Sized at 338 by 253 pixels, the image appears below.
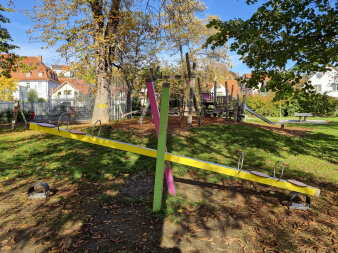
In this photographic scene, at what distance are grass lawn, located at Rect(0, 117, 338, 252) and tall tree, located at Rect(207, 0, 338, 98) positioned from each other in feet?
8.02

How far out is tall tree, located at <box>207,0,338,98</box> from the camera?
520 centimetres

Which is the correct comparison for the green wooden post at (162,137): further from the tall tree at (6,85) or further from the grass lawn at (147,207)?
the tall tree at (6,85)

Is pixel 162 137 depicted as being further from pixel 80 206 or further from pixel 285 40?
pixel 285 40

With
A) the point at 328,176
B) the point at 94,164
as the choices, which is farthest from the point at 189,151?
the point at 328,176

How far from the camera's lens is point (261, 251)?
9.97ft

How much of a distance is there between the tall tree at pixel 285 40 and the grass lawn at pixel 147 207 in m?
2.45

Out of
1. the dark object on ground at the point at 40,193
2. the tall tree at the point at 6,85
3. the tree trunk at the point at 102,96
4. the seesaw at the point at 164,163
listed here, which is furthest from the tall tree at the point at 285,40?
the tall tree at the point at 6,85

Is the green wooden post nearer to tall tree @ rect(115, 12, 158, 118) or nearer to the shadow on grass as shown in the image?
the shadow on grass

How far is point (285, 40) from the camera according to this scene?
532 cm

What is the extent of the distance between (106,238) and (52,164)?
158 inches

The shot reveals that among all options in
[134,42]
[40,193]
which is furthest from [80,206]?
[134,42]

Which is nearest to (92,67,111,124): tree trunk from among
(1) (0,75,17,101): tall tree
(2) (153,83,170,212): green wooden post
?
(2) (153,83,170,212): green wooden post

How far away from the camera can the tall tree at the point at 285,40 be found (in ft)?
17.0

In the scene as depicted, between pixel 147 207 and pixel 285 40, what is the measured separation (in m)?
4.43
